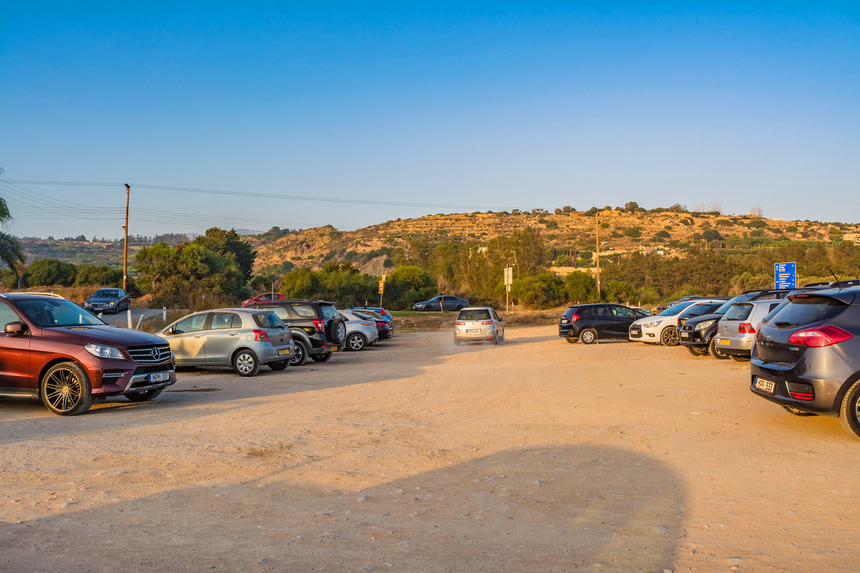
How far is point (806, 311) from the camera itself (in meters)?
9.12

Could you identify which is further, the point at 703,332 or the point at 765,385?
the point at 703,332

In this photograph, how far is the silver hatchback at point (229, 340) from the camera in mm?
16422

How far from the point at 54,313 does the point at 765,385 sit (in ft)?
36.6

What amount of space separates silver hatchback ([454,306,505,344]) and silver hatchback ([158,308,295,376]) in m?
11.3

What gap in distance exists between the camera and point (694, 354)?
20984mm

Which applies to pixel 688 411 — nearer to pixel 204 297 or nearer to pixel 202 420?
pixel 202 420

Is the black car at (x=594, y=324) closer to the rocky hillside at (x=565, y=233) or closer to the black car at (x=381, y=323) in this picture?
the black car at (x=381, y=323)

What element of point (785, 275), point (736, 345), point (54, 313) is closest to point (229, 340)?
point (54, 313)

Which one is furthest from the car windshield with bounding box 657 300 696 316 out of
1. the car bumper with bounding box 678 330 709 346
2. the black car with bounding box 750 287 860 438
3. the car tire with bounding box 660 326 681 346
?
the black car with bounding box 750 287 860 438

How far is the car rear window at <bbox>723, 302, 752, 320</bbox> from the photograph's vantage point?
16547 mm

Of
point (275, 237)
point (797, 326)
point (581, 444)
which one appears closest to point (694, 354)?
point (797, 326)

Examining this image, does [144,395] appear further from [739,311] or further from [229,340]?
[739,311]

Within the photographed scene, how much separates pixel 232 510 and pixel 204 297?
3966 centimetres

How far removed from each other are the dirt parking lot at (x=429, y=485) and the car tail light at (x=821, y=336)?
1227 millimetres
